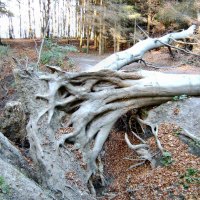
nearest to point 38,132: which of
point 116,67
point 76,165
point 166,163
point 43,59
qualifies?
point 76,165

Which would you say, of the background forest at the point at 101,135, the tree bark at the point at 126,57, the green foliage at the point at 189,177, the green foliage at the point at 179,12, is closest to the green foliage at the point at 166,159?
the background forest at the point at 101,135

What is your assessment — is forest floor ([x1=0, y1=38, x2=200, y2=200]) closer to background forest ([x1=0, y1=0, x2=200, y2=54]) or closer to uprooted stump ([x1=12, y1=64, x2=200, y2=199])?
uprooted stump ([x1=12, y1=64, x2=200, y2=199])

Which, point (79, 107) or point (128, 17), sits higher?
point (128, 17)

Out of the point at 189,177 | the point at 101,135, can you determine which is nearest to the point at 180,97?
the point at 101,135

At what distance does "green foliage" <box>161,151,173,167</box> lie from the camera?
27.8 feet

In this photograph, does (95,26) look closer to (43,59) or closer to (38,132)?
(43,59)

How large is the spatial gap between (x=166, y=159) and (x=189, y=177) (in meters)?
0.93

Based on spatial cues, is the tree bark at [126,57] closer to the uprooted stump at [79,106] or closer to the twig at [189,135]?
the uprooted stump at [79,106]

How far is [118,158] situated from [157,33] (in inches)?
697

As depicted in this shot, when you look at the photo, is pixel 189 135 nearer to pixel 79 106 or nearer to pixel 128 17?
pixel 79 106

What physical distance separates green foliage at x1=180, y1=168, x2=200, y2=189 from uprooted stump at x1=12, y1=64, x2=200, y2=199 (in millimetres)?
2122

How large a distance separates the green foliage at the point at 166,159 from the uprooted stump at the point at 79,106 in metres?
1.69

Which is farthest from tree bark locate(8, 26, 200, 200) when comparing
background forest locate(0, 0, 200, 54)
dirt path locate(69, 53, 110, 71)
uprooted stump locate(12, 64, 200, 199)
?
background forest locate(0, 0, 200, 54)

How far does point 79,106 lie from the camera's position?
987 cm
